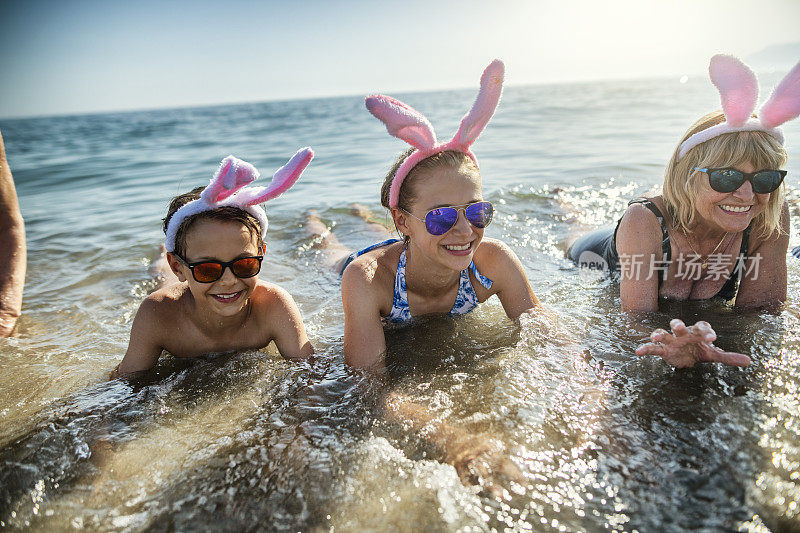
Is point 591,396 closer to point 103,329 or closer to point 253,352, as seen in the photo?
point 253,352

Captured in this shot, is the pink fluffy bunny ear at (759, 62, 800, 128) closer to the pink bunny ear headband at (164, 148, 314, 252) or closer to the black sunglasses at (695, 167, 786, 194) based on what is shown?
the black sunglasses at (695, 167, 786, 194)

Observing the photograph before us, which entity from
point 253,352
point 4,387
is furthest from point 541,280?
point 4,387

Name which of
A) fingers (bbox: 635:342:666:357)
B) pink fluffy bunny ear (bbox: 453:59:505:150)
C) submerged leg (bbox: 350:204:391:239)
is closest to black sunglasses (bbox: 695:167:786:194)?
fingers (bbox: 635:342:666:357)

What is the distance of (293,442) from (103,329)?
2.45m

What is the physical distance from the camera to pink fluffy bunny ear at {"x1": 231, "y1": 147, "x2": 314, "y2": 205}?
279 centimetres

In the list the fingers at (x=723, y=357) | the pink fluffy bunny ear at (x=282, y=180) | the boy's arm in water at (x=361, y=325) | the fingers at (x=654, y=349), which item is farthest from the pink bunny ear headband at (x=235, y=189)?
the fingers at (x=723, y=357)

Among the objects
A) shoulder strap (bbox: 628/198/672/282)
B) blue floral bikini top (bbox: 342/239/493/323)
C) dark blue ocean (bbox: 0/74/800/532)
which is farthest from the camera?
shoulder strap (bbox: 628/198/672/282)

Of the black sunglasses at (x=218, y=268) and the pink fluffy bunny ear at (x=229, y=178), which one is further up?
the pink fluffy bunny ear at (x=229, y=178)

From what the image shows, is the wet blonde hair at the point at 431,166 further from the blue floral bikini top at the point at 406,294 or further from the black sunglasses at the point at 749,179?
the black sunglasses at the point at 749,179

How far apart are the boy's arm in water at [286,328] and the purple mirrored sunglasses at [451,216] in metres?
0.95

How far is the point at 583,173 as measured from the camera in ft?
28.2

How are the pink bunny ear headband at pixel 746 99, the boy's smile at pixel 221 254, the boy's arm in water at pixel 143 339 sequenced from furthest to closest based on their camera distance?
the boy's arm in water at pixel 143 339 < the pink bunny ear headband at pixel 746 99 < the boy's smile at pixel 221 254

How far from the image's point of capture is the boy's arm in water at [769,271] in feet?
11.1

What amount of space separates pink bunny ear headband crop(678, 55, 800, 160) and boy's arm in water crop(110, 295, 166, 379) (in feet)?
10.8
